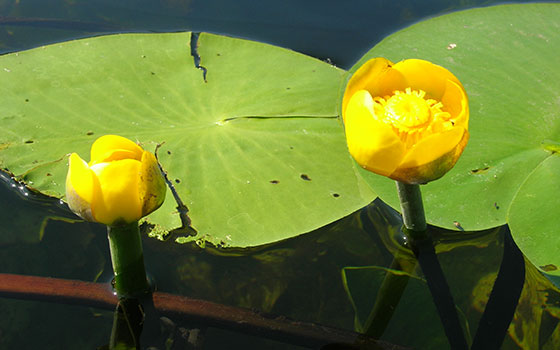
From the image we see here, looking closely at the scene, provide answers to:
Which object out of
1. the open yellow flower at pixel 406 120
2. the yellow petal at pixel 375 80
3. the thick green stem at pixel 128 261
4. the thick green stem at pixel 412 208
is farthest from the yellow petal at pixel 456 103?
the thick green stem at pixel 128 261

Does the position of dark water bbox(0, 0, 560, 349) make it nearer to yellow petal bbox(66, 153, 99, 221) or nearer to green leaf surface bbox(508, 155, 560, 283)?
green leaf surface bbox(508, 155, 560, 283)

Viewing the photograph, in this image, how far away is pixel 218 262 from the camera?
194 cm

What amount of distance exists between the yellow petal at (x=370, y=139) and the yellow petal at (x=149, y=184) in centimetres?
46

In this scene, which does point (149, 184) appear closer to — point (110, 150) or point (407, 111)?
point (110, 150)

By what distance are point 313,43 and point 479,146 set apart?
1.17m

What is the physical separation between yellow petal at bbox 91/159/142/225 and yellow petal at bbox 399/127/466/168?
0.62m

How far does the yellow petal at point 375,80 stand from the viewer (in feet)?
4.69

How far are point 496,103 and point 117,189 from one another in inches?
54.5

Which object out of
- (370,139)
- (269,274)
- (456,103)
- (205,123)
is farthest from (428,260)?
(205,123)

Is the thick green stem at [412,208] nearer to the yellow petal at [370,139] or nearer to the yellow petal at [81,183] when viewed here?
the yellow petal at [370,139]

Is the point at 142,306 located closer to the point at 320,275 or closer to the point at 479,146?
the point at 320,275

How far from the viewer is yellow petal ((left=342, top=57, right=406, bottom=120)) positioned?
1.43 meters

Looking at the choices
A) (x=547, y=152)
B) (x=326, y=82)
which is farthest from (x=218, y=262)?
(x=547, y=152)

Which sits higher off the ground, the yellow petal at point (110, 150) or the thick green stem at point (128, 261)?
the yellow petal at point (110, 150)
